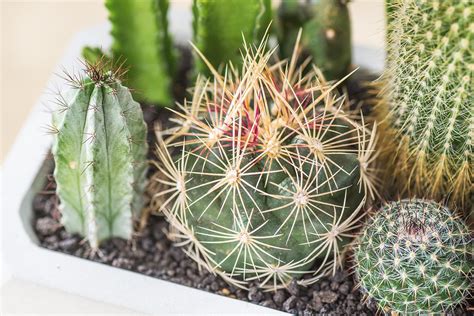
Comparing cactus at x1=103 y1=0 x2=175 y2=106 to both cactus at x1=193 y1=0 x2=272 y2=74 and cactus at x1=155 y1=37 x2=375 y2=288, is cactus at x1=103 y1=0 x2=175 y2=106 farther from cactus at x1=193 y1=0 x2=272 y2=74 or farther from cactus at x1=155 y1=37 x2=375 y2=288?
cactus at x1=155 y1=37 x2=375 y2=288

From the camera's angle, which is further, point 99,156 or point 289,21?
point 289,21

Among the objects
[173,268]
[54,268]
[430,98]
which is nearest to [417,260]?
[430,98]

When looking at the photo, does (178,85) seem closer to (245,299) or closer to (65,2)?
(245,299)

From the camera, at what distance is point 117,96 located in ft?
3.19

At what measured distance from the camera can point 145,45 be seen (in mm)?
1249

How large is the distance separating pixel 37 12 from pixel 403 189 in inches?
44.7

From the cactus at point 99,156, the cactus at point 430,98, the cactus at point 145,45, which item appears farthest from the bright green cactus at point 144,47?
the cactus at point 430,98

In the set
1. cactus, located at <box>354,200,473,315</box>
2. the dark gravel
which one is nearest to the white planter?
the dark gravel

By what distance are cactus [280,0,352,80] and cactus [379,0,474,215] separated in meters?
0.15

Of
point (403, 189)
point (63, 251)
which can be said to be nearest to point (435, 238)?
point (403, 189)

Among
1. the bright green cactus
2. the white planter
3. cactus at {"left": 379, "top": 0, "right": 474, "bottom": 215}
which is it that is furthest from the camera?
the bright green cactus

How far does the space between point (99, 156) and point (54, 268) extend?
0.62 feet

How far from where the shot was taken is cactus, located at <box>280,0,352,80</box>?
1.22 metres

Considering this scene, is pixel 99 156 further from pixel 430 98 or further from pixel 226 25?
pixel 430 98
